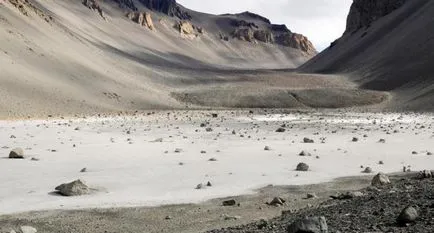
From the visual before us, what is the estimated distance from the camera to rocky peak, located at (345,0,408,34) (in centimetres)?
11195

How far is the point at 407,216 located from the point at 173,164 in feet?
28.3

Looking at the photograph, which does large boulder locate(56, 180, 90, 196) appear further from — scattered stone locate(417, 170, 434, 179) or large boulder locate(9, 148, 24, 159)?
scattered stone locate(417, 170, 434, 179)

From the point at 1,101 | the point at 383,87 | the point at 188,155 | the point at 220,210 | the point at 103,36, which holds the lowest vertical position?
the point at 220,210

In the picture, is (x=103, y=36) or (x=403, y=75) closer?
(x=403, y=75)

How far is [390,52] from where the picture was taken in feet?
270

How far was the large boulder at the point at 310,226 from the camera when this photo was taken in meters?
6.07

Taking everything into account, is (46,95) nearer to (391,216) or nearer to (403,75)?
(391,216)

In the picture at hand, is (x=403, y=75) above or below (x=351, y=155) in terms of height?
above

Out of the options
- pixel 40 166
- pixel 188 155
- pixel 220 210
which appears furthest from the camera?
pixel 188 155

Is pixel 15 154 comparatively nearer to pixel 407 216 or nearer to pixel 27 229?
pixel 27 229

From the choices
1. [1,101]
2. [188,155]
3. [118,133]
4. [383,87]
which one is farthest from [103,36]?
[188,155]

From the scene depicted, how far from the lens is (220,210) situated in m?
9.66

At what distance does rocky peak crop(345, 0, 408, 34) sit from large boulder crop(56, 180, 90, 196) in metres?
107

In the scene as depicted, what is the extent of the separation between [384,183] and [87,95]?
131 ft
